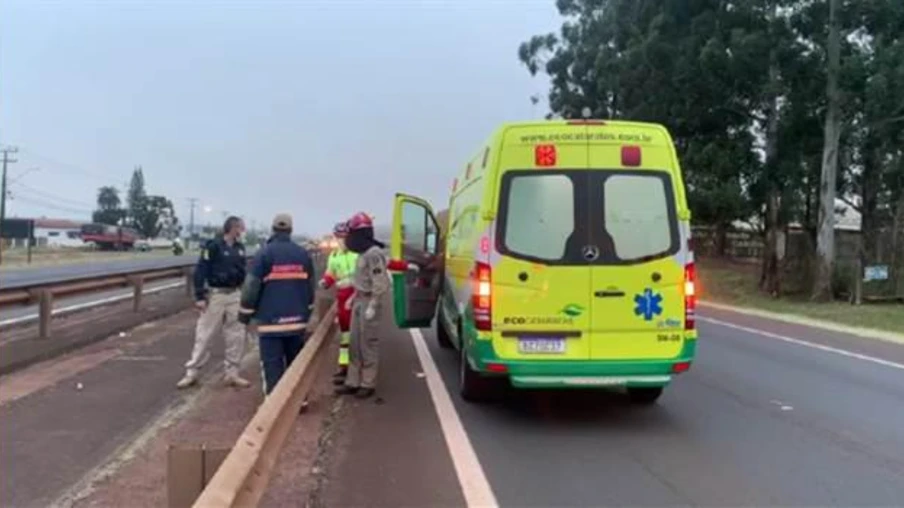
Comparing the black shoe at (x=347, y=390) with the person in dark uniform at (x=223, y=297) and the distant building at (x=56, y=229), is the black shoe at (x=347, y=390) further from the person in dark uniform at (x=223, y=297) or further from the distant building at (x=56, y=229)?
the distant building at (x=56, y=229)

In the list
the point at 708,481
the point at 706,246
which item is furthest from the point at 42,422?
the point at 706,246

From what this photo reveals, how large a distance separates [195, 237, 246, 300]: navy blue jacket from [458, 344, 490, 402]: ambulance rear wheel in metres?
2.53

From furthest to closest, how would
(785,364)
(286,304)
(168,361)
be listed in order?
(785,364) < (168,361) < (286,304)

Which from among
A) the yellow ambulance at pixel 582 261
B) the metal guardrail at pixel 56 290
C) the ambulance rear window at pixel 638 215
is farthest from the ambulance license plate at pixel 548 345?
the metal guardrail at pixel 56 290

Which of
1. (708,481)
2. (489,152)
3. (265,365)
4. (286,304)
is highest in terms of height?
(489,152)

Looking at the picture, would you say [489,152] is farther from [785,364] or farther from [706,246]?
[706,246]

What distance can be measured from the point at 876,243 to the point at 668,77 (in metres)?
8.63

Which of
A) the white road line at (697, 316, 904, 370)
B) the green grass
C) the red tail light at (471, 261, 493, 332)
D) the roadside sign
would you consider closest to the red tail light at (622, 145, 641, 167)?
the red tail light at (471, 261, 493, 332)

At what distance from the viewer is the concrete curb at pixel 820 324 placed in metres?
17.6

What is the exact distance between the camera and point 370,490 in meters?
5.91

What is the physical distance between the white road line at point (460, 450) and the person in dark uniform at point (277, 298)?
60.8 inches

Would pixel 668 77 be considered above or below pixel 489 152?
above

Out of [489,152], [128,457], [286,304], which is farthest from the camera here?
[489,152]

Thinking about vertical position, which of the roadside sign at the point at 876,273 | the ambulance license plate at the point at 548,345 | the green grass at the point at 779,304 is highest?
the roadside sign at the point at 876,273
